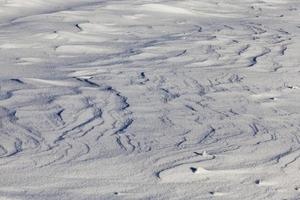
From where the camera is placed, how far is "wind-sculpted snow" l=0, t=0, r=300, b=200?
3.50m

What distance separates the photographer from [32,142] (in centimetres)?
408

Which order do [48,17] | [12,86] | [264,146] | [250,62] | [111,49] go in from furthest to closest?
[48,17] → [111,49] → [250,62] → [12,86] → [264,146]

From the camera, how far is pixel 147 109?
4.80m

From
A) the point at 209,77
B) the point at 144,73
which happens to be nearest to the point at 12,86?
the point at 144,73

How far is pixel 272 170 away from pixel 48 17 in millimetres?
5617

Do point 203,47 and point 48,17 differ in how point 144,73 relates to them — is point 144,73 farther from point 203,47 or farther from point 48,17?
point 48,17

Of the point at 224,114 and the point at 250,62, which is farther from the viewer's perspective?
the point at 250,62

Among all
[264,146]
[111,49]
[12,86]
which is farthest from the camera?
[111,49]

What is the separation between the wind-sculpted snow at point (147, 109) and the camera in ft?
11.5

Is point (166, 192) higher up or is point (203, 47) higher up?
point (166, 192)

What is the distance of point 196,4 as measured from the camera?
1065 cm

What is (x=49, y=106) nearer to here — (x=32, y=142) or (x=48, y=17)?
(x=32, y=142)

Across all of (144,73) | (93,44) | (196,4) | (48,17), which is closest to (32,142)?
(144,73)

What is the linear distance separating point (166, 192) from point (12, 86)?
90.6 inches
